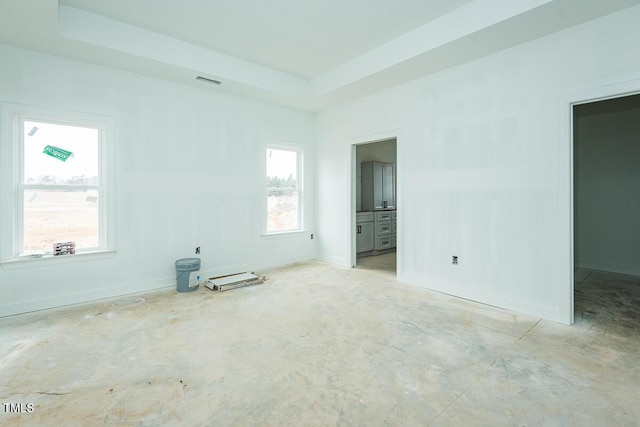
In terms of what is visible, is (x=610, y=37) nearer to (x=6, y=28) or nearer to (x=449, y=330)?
(x=449, y=330)

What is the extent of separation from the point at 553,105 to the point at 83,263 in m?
5.37

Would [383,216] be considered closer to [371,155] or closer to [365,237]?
[365,237]

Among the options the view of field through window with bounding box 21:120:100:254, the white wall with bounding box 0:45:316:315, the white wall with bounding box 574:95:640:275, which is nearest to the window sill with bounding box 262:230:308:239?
the white wall with bounding box 0:45:316:315

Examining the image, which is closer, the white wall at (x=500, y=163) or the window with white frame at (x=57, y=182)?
the white wall at (x=500, y=163)

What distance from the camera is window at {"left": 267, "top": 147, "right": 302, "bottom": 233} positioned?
5594 mm

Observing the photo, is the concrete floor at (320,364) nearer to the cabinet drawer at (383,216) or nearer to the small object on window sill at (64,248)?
the small object on window sill at (64,248)

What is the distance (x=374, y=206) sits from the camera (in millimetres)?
6965

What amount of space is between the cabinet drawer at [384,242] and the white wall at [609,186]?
3277 millimetres

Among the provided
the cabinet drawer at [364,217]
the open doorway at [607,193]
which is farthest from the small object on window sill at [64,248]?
the open doorway at [607,193]

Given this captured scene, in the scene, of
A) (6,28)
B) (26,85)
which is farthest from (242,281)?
(6,28)

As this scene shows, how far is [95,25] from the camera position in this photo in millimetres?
3330

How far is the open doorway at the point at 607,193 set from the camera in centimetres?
491

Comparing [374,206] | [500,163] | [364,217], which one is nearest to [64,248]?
[364,217]

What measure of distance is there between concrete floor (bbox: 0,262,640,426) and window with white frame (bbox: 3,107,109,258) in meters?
0.82
